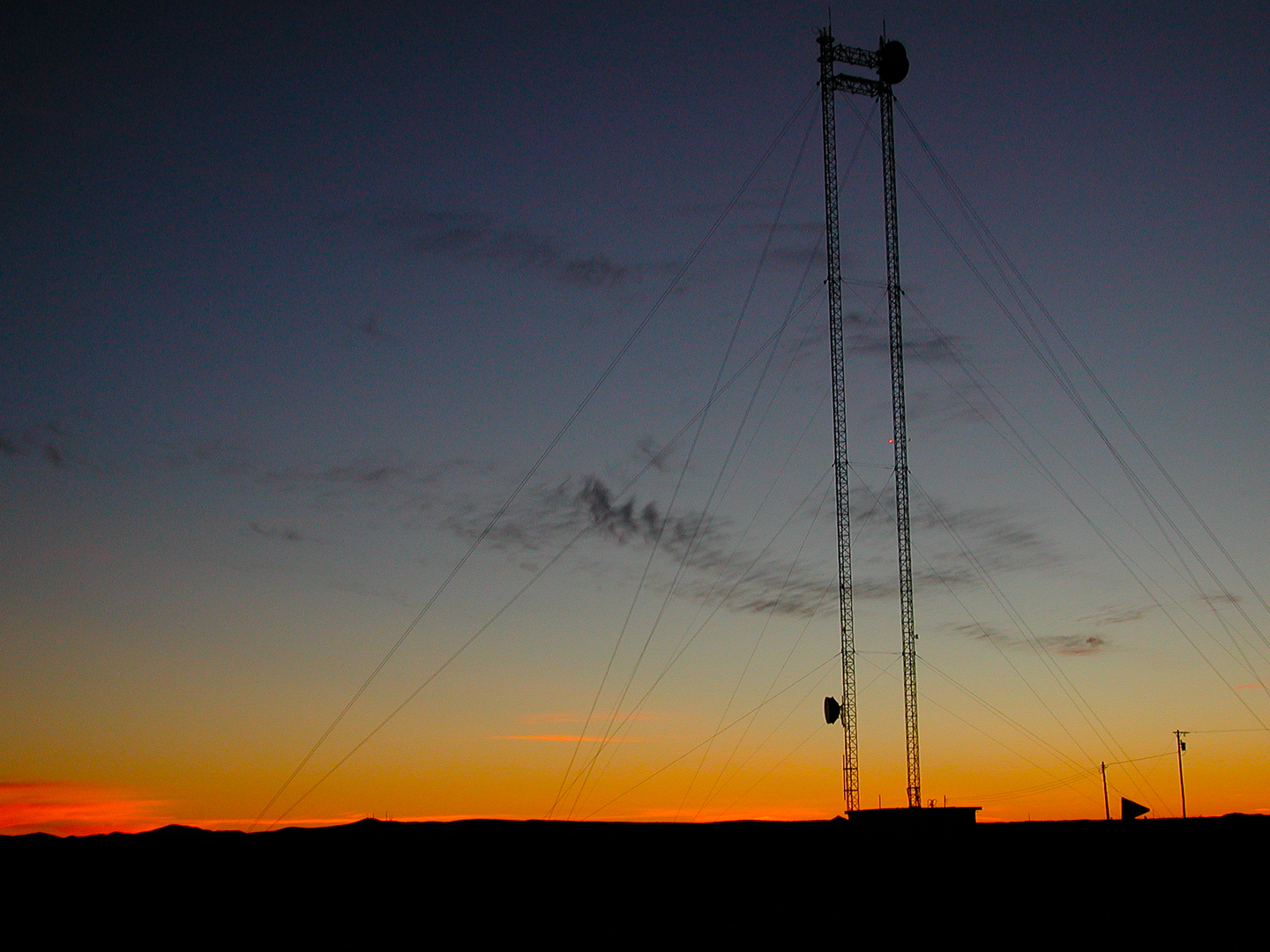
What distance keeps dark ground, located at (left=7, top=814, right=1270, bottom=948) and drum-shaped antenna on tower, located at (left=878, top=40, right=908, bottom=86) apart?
1820 inches

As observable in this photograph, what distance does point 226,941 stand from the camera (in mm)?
50531

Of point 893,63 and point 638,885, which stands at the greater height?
point 893,63

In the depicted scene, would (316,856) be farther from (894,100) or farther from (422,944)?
(894,100)

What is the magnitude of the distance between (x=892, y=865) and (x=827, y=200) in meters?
39.5

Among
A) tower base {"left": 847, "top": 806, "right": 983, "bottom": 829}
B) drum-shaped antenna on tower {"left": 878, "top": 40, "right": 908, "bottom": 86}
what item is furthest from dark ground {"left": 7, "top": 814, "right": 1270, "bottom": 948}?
drum-shaped antenna on tower {"left": 878, "top": 40, "right": 908, "bottom": 86}

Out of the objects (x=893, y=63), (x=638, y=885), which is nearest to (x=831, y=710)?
(x=638, y=885)

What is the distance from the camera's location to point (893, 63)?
7775 centimetres

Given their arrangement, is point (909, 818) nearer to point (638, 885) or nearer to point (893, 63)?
point (638, 885)

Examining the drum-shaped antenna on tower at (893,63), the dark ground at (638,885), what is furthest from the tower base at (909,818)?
the drum-shaped antenna on tower at (893,63)

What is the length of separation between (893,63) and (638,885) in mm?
51416

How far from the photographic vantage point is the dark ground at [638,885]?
52.2 meters

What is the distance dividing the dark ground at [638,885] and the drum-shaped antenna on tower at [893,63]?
4623cm

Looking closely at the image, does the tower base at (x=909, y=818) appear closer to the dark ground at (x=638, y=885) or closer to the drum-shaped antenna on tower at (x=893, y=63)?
the dark ground at (x=638, y=885)

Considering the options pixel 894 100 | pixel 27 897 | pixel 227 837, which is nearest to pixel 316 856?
pixel 227 837
